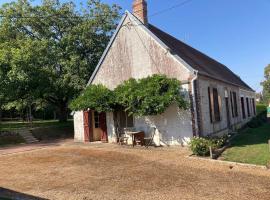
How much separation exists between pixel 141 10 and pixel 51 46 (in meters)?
10.3

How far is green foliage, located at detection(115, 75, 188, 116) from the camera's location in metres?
14.5

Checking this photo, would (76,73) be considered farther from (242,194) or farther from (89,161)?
(242,194)

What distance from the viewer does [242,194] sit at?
24.2 ft

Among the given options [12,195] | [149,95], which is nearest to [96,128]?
[149,95]

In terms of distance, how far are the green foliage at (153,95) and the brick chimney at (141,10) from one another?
157 inches

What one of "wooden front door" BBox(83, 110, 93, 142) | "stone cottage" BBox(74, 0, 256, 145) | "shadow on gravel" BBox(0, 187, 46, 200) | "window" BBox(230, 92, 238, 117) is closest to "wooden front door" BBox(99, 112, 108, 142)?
"stone cottage" BBox(74, 0, 256, 145)

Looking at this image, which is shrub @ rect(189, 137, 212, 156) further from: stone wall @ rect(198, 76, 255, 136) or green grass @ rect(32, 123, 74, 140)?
green grass @ rect(32, 123, 74, 140)

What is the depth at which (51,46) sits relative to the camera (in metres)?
25.1

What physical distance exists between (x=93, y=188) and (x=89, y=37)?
18.8 meters

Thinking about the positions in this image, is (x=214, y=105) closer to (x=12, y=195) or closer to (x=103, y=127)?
(x=103, y=127)

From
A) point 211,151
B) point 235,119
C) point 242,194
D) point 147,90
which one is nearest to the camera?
point 242,194

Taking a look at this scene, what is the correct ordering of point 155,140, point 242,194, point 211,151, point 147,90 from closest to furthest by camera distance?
point 242,194 < point 211,151 < point 147,90 < point 155,140

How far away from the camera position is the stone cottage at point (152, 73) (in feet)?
49.8

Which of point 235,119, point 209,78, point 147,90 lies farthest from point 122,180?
point 235,119
